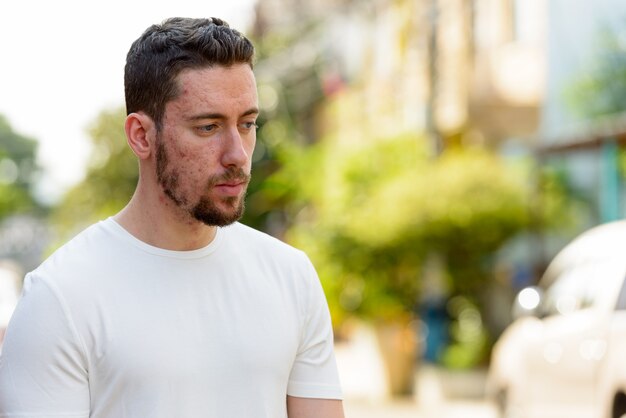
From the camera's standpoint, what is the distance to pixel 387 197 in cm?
1700

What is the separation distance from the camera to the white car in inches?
288

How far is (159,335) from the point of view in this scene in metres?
3.16

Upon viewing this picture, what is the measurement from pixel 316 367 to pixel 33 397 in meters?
0.69

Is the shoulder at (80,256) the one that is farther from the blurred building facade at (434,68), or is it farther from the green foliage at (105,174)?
the green foliage at (105,174)

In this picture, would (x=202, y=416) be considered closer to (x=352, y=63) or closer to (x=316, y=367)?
(x=316, y=367)

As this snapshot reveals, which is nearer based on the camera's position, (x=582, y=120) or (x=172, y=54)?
(x=172, y=54)

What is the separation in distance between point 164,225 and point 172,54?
40cm

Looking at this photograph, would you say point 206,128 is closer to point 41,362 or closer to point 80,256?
point 80,256

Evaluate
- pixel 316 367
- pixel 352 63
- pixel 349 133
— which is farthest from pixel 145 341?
pixel 352 63

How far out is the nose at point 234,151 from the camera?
10.5 feet

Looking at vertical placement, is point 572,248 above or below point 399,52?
below

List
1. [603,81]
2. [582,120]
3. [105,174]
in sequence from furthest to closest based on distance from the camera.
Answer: [105,174] < [582,120] < [603,81]

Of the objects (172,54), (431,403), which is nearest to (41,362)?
(172,54)

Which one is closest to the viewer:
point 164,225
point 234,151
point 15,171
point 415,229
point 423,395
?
point 234,151
